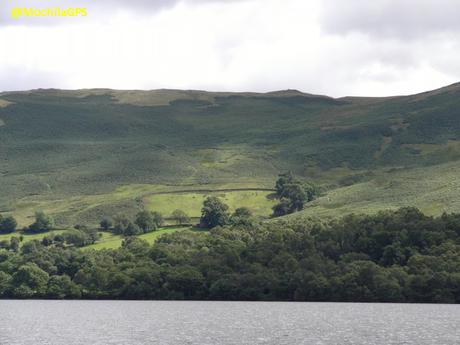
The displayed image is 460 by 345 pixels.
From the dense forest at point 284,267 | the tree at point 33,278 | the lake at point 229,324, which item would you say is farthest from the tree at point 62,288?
the lake at point 229,324

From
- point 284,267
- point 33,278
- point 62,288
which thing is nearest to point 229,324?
point 284,267

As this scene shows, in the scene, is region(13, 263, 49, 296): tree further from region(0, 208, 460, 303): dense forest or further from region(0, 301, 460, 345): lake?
region(0, 301, 460, 345): lake

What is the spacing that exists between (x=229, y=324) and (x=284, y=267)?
51.6 meters

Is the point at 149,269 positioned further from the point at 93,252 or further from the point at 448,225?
the point at 448,225

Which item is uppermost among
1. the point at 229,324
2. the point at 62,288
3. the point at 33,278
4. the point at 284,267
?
the point at 229,324

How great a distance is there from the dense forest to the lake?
7151 millimetres

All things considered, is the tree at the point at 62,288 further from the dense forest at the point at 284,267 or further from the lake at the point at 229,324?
the lake at the point at 229,324

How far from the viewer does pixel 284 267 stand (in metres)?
146

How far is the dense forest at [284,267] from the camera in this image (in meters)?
137

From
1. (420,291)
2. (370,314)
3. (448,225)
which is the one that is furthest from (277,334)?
(448,225)

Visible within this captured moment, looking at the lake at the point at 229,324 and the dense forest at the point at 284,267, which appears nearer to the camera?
the lake at the point at 229,324

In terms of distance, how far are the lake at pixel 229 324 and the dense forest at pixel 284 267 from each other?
7.15 metres

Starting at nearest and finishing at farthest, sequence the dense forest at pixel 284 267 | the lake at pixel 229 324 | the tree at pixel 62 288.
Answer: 1. the lake at pixel 229 324
2. the dense forest at pixel 284 267
3. the tree at pixel 62 288

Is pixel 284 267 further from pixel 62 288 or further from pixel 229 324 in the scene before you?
pixel 229 324
